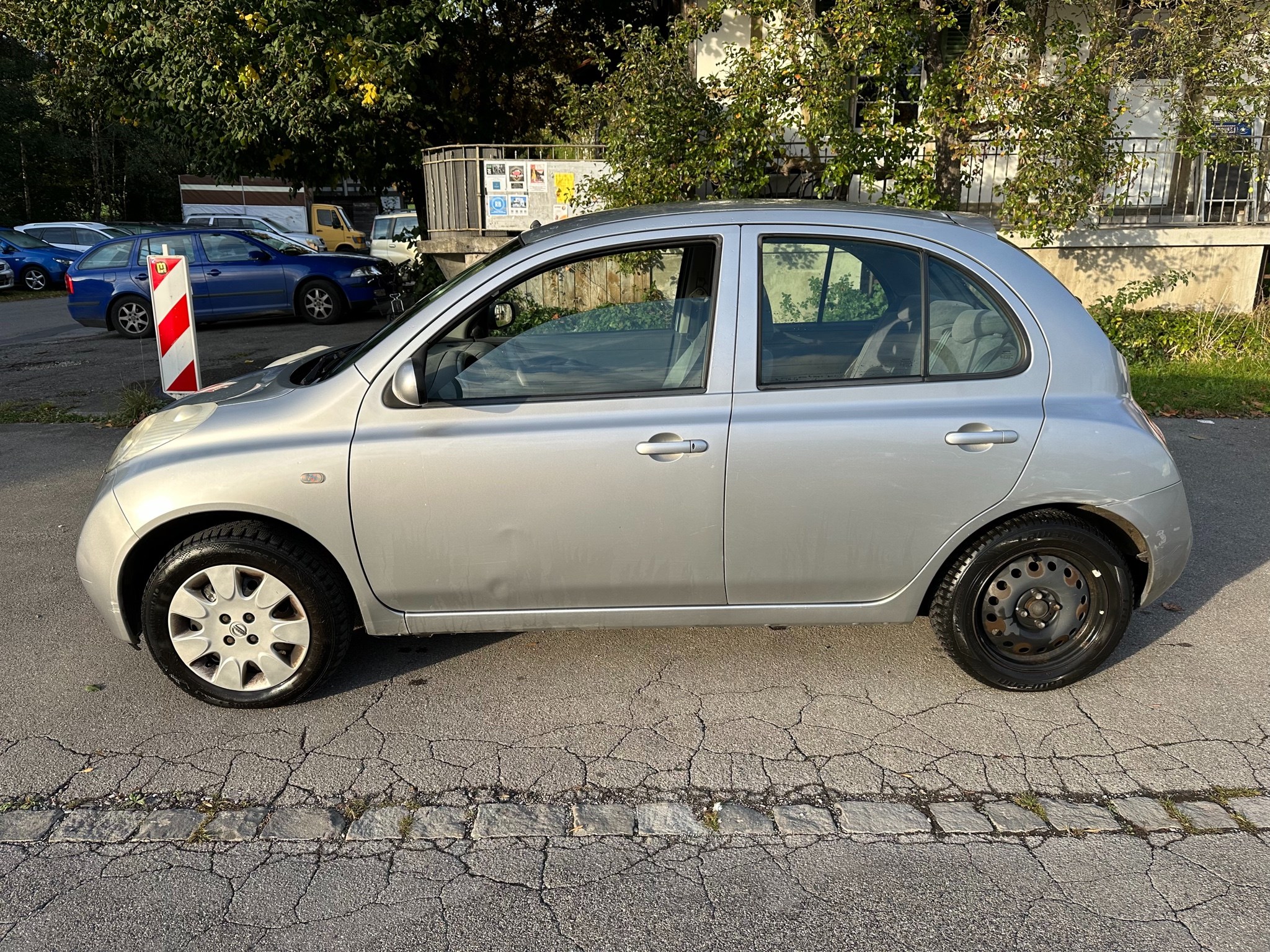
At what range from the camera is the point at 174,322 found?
6.70 meters

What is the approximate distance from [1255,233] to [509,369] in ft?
37.9

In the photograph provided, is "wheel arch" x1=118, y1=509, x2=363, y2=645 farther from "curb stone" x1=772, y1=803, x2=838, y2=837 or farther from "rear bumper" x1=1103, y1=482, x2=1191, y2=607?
"rear bumper" x1=1103, y1=482, x2=1191, y2=607

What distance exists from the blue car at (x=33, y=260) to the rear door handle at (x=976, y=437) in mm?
25248

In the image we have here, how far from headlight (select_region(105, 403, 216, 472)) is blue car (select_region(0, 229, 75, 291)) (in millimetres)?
23181

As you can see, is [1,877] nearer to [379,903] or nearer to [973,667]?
[379,903]

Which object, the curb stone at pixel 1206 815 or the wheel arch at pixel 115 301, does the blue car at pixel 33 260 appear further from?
the curb stone at pixel 1206 815

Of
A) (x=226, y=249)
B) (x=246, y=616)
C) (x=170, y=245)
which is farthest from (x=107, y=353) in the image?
(x=246, y=616)

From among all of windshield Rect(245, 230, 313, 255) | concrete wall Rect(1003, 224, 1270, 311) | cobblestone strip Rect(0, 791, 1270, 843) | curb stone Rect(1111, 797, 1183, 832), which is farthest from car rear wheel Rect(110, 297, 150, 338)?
curb stone Rect(1111, 797, 1183, 832)

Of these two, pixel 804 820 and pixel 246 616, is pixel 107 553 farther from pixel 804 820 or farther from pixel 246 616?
pixel 804 820

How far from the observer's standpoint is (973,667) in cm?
378

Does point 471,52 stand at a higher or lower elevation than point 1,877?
→ higher

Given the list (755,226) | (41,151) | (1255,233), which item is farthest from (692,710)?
(41,151)

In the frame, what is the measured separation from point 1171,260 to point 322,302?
11.9 m

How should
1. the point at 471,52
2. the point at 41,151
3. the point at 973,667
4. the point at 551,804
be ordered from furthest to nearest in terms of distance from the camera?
the point at 41,151 → the point at 471,52 → the point at 973,667 → the point at 551,804
